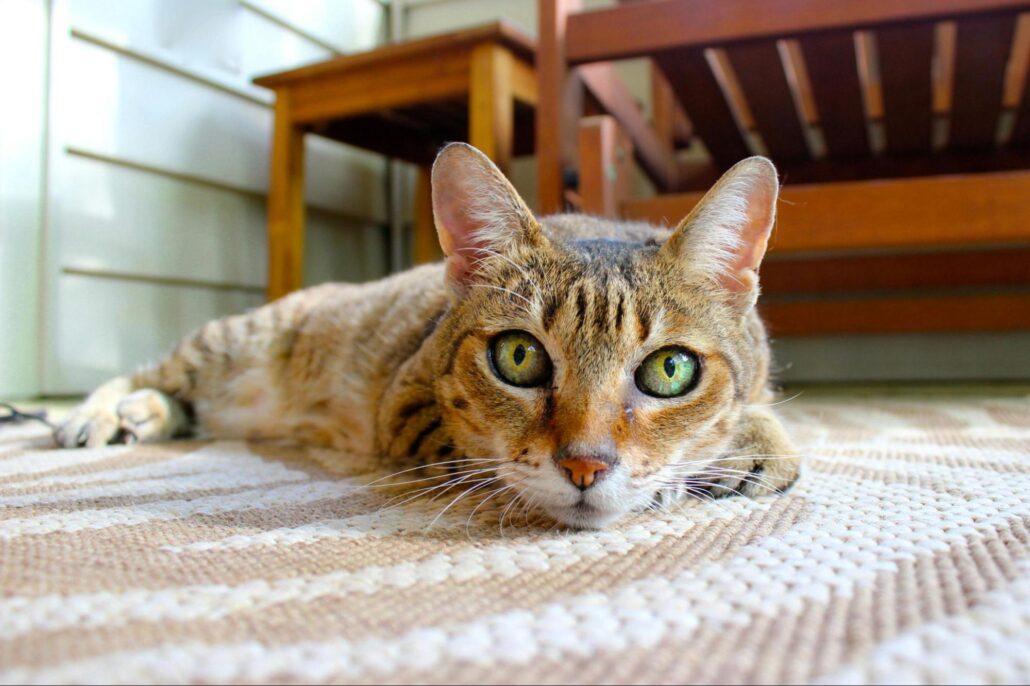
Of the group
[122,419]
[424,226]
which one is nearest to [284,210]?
[424,226]

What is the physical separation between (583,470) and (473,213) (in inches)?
17.9

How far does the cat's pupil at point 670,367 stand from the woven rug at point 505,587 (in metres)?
0.17

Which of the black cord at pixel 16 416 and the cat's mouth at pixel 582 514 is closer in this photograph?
the cat's mouth at pixel 582 514

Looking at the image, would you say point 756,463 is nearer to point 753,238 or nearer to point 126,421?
point 753,238

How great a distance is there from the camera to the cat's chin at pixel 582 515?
809 millimetres

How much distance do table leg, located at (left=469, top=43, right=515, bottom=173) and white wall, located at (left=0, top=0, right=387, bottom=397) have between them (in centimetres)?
120

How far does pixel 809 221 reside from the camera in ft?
6.19

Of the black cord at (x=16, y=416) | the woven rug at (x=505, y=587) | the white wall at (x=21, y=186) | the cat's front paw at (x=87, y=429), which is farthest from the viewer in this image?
the white wall at (x=21, y=186)

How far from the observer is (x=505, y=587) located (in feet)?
2.12

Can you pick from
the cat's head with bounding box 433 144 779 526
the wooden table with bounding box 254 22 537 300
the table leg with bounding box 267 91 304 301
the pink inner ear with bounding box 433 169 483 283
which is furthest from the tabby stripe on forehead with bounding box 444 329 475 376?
the table leg with bounding box 267 91 304 301

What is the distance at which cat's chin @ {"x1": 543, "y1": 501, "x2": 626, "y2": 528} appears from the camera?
81 cm

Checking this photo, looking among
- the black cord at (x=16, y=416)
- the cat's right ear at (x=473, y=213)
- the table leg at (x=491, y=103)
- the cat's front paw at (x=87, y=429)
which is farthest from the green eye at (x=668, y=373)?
the table leg at (x=491, y=103)

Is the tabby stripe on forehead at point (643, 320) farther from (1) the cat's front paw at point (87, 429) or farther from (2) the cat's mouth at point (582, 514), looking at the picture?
(1) the cat's front paw at point (87, 429)

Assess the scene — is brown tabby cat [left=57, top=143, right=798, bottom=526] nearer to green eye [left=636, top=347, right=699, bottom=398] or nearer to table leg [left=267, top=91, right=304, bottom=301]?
green eye [left=636, top=347, right=699, bottom=398]
